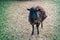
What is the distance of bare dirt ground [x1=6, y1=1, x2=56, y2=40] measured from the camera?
407 cm

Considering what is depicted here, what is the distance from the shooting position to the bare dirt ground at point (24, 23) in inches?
160

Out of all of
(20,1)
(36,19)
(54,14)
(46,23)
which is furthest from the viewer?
(20,1)

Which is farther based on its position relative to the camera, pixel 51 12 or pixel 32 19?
pixel 51 12

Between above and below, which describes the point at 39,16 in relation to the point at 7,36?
above

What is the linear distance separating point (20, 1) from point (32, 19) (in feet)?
10.9

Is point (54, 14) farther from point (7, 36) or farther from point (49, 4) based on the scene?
point (7, 36)

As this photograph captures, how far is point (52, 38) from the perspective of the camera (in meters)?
3.93

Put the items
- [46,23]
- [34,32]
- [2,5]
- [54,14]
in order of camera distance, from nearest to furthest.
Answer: [34,32]
[46,23]
[54,14]
[2,5]

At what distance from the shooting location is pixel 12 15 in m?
5.50

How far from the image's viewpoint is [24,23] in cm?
481

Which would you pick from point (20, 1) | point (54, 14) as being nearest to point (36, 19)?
point (54, 14)

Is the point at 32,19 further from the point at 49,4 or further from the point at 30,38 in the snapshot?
the point at 49,4

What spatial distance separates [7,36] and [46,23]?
4.28ft

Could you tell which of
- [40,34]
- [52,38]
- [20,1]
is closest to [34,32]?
[40,34]
